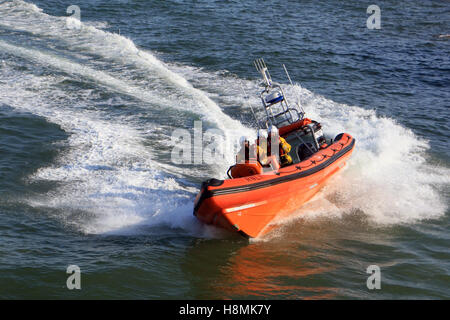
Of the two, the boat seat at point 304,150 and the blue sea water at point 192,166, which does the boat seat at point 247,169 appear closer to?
the blue sea water at point 192,166

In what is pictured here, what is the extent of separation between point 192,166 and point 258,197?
2971 mm

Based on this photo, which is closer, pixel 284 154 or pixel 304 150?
pixel 284 154

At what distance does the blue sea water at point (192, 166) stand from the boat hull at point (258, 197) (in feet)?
1.02

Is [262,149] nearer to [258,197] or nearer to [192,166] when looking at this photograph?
[258,197]

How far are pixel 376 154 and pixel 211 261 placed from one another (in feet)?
18.7

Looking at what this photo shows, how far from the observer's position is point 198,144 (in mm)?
11180

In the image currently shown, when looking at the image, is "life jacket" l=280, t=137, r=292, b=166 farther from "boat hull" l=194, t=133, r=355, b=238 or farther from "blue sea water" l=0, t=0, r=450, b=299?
"blue sea water" l=0, t=0, r=450, b=299

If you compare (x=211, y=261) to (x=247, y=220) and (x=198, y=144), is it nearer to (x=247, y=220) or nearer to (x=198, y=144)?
(x=247, y=220)

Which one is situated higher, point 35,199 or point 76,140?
point 76,140

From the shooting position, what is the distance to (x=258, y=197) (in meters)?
7.44

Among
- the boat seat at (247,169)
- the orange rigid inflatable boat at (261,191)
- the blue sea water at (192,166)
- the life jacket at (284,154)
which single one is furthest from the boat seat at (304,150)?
the boat seat at (247,169)

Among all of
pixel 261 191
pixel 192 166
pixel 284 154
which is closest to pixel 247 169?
pixel 261 191

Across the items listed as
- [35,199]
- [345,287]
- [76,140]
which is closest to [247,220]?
[345,287]

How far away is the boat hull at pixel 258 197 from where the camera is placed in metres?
7.13
